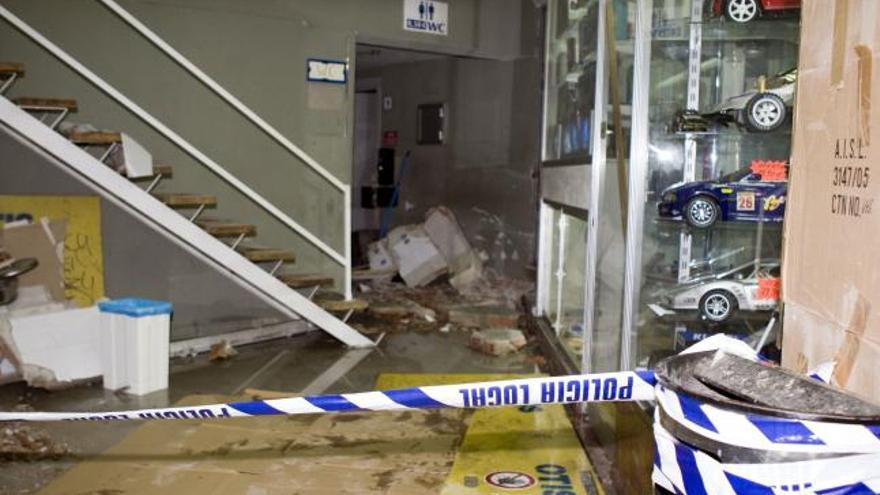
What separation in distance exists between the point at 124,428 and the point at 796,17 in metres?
3.45

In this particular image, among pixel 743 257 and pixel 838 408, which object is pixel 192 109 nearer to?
pixel 743 257

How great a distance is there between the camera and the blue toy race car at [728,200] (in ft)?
8.58

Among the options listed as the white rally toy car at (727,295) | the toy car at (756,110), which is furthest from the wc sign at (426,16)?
the white rally toy car at (727,295)

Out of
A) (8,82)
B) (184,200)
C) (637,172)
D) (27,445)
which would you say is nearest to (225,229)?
(184,200)

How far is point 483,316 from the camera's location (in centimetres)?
603

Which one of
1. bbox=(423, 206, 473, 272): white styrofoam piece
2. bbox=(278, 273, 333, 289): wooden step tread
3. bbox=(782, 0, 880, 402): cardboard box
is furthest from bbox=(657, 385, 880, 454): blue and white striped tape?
bbox=(423, 206, 473, 272): white styrofoam piece

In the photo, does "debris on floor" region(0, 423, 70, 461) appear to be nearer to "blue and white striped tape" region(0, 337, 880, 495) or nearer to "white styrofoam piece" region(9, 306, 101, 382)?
"white styrofoam piece" region(9, 306, 101, 382)

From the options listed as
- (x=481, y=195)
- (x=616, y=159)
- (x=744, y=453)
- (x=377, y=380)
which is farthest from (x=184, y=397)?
(x=481, y=195)

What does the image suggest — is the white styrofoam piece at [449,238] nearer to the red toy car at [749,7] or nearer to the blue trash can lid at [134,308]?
the blue trash can lid at [134,308]

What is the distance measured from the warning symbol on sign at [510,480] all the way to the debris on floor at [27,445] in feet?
6.21

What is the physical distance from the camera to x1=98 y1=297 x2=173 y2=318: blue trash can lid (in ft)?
12.9

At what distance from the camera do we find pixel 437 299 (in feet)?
22.2

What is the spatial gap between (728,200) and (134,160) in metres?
3.33

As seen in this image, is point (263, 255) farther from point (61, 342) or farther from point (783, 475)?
point (783, 475)
